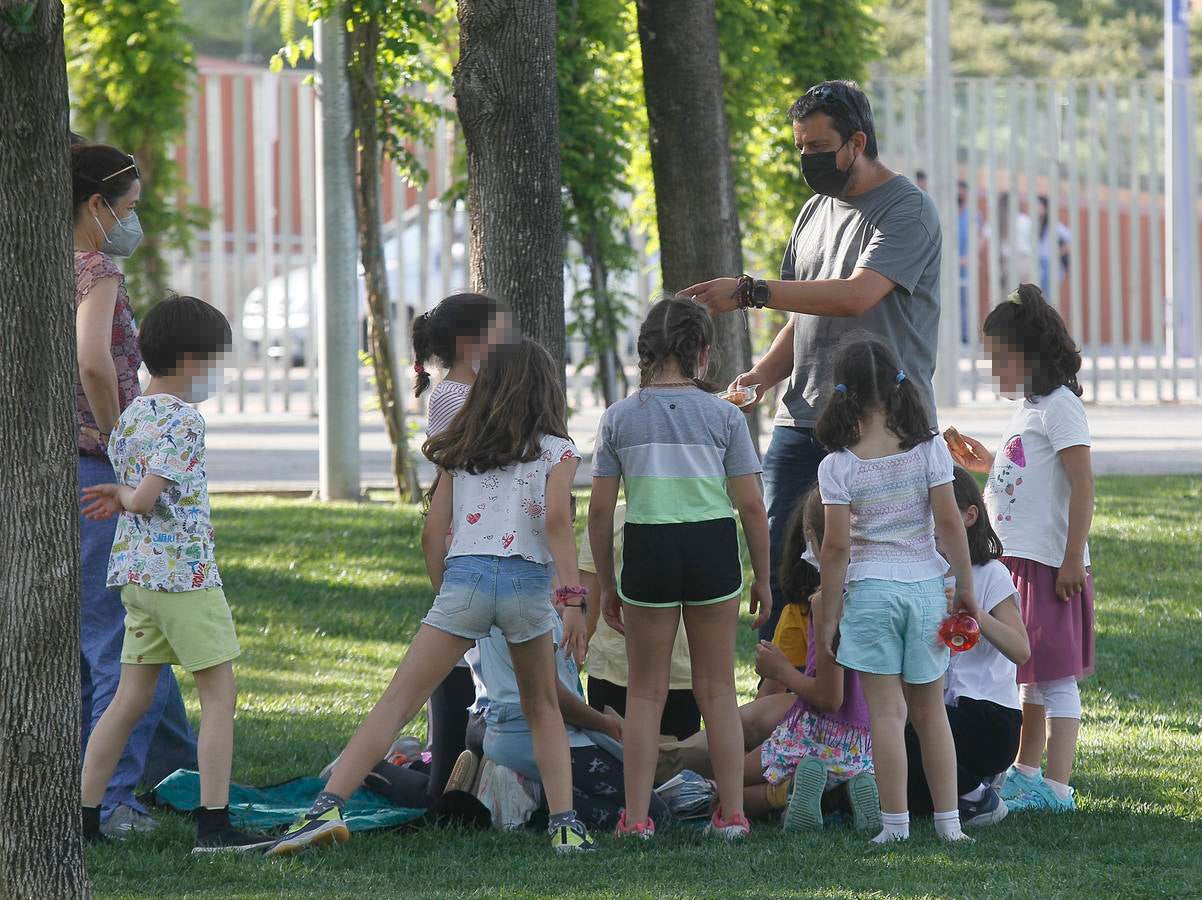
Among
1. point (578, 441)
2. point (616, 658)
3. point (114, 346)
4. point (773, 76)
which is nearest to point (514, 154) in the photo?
point (114, 346)

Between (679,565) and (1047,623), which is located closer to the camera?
(679,565)

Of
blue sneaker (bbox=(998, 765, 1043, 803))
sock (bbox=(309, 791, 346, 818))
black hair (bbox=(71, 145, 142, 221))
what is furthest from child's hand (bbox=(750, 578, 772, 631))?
black hair (bbox=(71, 145, 142, 221))

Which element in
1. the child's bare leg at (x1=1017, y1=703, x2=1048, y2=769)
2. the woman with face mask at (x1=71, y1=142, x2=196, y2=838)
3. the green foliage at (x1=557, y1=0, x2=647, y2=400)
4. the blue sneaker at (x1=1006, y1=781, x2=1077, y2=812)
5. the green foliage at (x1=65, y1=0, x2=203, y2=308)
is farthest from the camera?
the green foliage at (x1=65, y1=0, x2=203, y2=308)

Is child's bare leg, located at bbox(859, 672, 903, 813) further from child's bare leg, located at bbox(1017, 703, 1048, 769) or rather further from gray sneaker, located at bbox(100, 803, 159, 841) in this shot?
gray sneaker, located at bbox(100, 803, 159, 841)

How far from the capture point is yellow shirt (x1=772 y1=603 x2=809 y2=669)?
466 cm

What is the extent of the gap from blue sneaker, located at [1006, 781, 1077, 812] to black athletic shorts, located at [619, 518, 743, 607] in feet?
3.37

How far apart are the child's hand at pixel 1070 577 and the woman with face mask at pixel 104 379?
2.38 meters

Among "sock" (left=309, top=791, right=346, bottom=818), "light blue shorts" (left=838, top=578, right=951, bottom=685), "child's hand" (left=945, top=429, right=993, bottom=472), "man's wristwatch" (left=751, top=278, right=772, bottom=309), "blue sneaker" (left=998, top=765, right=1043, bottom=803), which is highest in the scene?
"man's wristwatch" (left=751, top=278, right=772, bottom=309)

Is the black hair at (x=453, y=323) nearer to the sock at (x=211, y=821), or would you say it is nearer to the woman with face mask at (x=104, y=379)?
the woman with face mask at (x=104, y=379)

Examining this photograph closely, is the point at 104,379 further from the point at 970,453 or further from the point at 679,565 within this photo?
the point at 970,453

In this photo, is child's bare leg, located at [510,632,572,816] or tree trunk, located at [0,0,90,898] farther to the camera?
child's bare leg, located at [510,632,572,816]

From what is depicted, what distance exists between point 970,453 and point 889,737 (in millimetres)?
1074

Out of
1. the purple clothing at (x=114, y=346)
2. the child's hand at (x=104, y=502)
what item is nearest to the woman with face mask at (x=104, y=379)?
the purple clothing at (x=114, y=346)

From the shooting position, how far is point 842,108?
4.66 m
